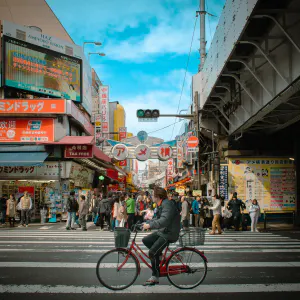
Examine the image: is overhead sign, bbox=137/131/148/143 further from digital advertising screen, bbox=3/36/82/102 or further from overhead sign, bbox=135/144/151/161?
digital advertising screen, bbox=3/36/82/102

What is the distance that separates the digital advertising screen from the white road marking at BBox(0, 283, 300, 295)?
21680 millimetres

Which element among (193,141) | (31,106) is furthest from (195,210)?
(31,106)

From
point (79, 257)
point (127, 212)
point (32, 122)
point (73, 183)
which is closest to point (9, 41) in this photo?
point (32, 122)

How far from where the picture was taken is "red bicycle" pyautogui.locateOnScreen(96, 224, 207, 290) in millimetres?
6355

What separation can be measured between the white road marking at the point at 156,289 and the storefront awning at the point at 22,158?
53.0ft

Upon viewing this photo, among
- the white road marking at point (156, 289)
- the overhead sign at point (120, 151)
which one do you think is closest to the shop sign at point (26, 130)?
the overhead sign at point (120, 151)

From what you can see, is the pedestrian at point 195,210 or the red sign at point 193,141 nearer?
the pedestrian at point 195,210

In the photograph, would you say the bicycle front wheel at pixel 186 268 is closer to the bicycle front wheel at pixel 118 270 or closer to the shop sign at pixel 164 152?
the bicycle front wheel at pixel 118 270

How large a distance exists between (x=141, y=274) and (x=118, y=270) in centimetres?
143

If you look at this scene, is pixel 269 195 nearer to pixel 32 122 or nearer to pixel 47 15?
pixel 32 122

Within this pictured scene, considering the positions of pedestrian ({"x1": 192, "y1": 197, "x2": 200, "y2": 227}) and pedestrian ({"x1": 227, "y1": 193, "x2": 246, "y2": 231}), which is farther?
pedestrian ({"x1": 192, "y1": 197, "x2": 200, "y2": 227})

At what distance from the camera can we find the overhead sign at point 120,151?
2919 cm

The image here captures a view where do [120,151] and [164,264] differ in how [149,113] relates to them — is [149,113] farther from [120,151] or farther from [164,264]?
[164,264]

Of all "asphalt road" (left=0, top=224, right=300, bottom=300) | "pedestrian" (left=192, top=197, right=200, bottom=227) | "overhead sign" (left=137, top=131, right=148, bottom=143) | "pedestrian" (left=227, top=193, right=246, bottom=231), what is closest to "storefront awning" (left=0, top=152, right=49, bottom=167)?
"overhead sign" (left=137, top=131, right=148, bottom=143)
